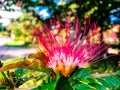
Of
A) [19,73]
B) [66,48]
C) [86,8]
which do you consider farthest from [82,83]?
[86,8]

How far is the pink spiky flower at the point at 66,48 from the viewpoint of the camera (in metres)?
1.91

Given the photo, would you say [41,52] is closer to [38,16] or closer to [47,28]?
[47,28]

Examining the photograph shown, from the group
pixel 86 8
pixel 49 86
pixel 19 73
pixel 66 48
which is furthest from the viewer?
pixel 86 8

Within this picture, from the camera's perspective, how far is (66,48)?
6.41 ft

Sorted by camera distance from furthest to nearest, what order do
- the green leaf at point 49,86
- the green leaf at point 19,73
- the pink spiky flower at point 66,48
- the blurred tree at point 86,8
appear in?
the blurred tree at point 86,8 < the green leaf at point 19,73 < the pink spiky flower at point 66,48 < the green leaf at point 49,86

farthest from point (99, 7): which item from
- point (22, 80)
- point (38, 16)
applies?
point (22, 80)

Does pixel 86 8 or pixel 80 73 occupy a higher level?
pixel 86 8

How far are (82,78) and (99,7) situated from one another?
10.7 m

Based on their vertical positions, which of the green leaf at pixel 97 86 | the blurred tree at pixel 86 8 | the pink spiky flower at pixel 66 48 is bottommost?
the green leaf at pixel 97 86

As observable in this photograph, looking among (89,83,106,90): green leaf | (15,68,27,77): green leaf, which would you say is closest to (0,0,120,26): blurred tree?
(15,68,27,77): green leaf

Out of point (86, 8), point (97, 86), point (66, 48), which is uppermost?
point (86, 8)

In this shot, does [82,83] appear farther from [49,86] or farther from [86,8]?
[86,8]

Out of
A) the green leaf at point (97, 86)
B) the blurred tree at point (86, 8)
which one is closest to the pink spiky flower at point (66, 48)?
the green leaf at point (97, 86)

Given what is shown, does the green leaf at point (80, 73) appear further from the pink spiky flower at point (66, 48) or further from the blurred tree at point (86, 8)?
the blurred tree at point (86, 8)
